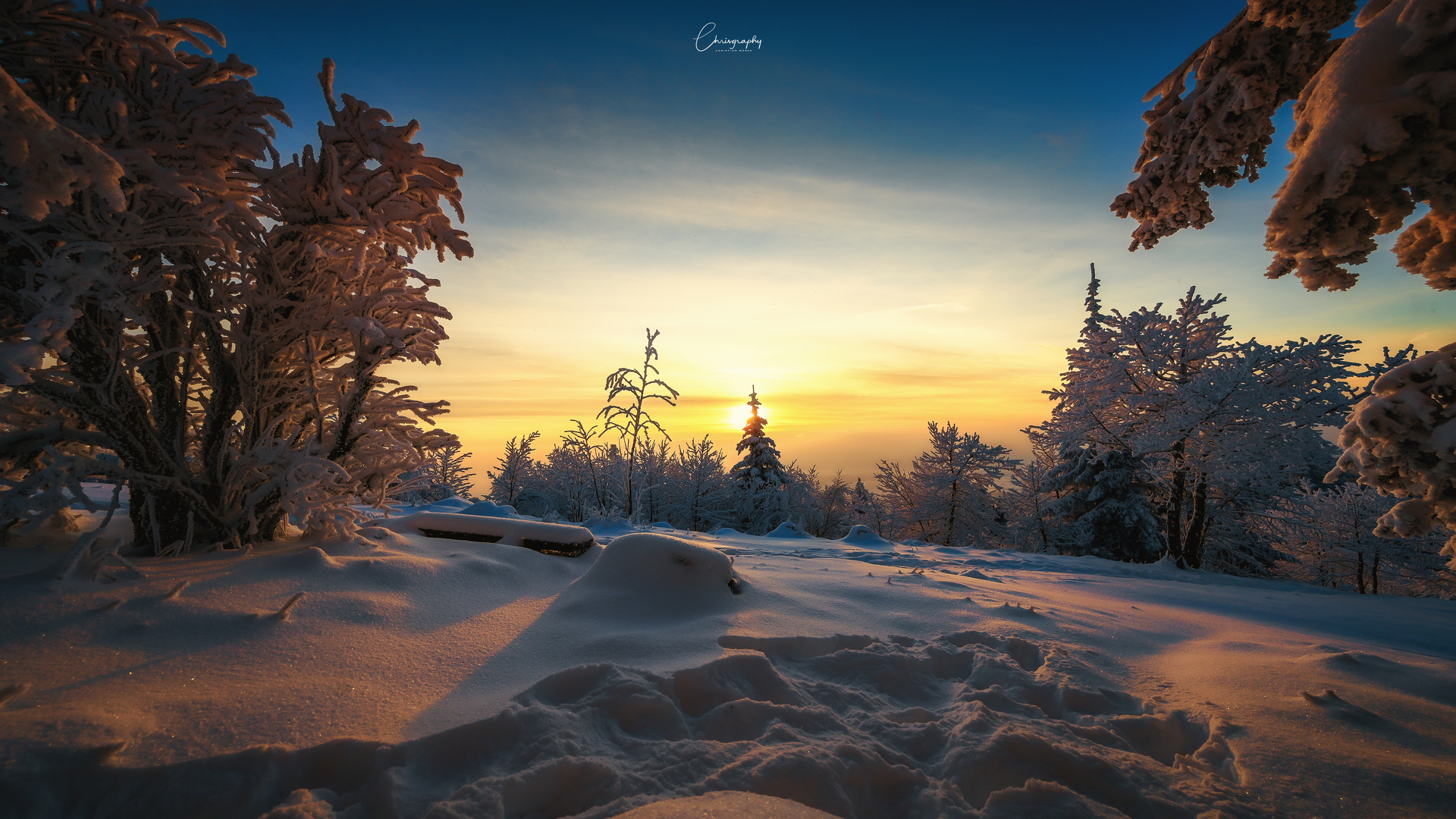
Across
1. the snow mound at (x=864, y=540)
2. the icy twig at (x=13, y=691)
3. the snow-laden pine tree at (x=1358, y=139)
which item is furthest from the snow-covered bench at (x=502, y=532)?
the snow mound at (x=864, y=540)

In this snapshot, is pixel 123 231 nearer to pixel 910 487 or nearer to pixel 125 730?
pixel 125 730

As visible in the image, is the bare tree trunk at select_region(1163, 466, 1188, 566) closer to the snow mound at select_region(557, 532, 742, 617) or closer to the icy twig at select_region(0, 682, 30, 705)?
the snow mound at select_region(557, 532, 742, 617)

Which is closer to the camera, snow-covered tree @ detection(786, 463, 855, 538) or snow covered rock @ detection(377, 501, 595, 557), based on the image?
snow covered rock @ detection(377, 501, 595, 557)

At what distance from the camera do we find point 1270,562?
60.1 ft

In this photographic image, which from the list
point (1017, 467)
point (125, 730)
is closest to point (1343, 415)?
point (1017, 467)

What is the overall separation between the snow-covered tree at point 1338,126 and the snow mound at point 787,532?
8.07 metres

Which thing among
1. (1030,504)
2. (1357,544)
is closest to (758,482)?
(1030,504)

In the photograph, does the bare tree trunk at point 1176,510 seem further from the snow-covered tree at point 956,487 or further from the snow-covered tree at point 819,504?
the snow-covered tree at point 819,504

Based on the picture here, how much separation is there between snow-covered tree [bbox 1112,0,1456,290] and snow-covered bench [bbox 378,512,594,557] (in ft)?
16.9

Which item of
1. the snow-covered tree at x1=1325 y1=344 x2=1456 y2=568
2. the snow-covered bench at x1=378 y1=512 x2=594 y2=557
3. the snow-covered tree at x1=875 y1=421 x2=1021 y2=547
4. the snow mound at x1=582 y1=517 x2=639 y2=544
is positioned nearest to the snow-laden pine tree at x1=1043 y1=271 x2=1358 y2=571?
the snow-covered tree at x1=875 y1=421 x2=1021 y2=547

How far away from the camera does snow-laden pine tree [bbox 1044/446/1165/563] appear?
1636 cm

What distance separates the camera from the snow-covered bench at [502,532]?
4.66 m

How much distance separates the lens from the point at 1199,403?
→ 10.8m

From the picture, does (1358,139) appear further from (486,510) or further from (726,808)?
(486,510)
